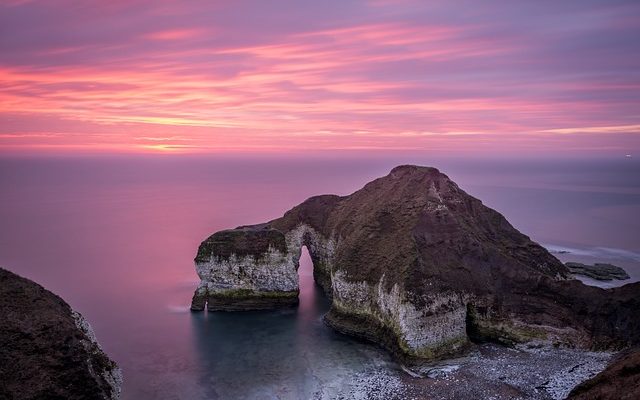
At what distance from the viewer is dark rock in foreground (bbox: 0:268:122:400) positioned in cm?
1595

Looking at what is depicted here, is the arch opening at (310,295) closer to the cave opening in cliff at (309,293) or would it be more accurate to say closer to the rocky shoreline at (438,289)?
the cave opening in cliff at (309,293)

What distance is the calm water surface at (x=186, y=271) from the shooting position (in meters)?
28.8

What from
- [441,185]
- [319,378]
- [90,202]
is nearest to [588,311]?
[441,185]

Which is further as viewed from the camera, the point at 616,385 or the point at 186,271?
the point at 186,271

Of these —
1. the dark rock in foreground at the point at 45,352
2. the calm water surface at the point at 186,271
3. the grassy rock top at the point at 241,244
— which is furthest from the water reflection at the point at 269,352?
the dark rock in foreground at the point at 45,352

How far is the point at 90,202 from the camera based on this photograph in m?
112

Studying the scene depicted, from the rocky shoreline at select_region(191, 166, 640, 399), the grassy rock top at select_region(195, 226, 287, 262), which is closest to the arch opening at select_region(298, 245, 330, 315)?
the rocky shoreline at select_region(191, 166, 640, 399)

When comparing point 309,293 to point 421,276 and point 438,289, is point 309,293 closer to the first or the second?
point 421,276

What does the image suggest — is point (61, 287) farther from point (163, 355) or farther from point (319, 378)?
point (319, 378)

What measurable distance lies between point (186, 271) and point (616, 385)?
4213 centimetres

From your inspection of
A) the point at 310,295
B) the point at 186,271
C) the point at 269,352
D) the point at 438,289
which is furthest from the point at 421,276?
the point at 186,271

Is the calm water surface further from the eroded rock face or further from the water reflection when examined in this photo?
the eroded rock face

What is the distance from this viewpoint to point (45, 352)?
16.8 meters

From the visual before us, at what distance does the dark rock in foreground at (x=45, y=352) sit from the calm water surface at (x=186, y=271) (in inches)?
352
